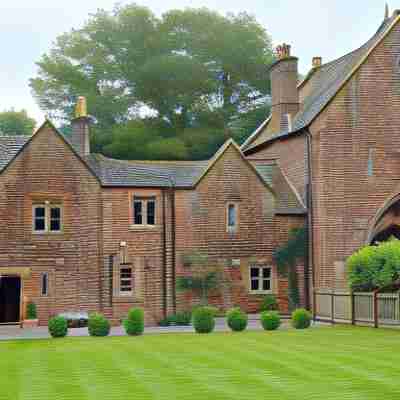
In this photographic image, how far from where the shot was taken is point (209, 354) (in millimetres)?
22547

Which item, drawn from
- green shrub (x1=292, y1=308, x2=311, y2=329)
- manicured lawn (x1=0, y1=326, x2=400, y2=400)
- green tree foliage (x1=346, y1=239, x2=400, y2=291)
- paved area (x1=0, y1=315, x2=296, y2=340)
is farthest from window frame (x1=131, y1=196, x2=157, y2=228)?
manicured lawn (x1=0, y1=326, x2=400, y2=400)

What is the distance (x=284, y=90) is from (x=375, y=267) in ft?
53.4

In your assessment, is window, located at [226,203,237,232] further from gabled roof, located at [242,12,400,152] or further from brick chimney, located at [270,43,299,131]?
brick chimney, located at [270,43,299,131]

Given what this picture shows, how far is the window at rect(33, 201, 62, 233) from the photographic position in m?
41.2

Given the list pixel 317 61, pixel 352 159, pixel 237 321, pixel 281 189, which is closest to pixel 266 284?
pixel 281 189

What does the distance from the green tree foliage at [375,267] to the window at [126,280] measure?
1102 centimetres

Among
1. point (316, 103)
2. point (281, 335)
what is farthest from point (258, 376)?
point (316, 103)

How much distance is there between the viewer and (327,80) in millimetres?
48625

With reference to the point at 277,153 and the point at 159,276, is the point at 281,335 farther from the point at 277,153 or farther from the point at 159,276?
the point at 277,153

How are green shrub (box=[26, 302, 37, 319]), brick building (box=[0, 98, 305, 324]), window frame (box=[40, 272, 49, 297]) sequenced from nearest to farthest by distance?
green shrub (box=[26, 302, 37, 319]) → window frame (box=[40, 272, 49, 297]) → brick building (box=[0, 98, 305, 324])

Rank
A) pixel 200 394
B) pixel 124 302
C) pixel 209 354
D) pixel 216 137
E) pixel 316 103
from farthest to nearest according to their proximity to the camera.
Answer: pixel 216 137, pixel 316 103, pixel 124 302, pixel 209 354, pixel 200 394

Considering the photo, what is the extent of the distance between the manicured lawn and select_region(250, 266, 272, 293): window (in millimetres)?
14419

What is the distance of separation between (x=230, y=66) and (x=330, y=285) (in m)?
36.8

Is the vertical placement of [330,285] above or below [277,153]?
below
